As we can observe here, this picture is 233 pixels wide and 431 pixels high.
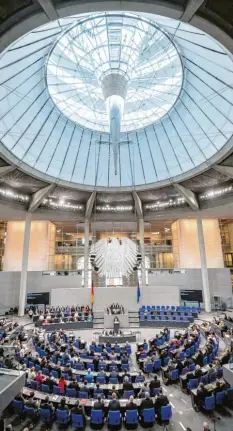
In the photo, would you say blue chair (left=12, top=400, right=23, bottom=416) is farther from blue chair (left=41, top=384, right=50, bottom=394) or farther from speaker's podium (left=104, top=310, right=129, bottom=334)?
speaker's podium (left=104, top=310, right=129, bottom=334)

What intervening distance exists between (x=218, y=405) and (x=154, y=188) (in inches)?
882

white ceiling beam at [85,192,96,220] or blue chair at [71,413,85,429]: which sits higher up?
white ceiling beam at [85,192,96,220]

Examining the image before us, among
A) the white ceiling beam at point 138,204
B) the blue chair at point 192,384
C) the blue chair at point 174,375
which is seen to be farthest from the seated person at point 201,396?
the white ceiling beam at point 138,204

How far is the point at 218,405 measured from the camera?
984 centimetres

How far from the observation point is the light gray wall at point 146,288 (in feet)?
96.2

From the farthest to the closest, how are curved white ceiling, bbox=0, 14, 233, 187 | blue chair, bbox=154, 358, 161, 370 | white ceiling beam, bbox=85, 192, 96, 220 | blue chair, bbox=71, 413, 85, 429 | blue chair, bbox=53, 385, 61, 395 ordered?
white ceiling beam, bbox=85, 192, 96, 220
curved white ceiling, bbox=0, 14, 233, 187
blue chair, bbox=154, 358, 161, 370
blue chair, bbox=53, 385, 61, 395
blue chair, bbox=71, 413, 85, 429

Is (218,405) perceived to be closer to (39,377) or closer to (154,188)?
(39,377)

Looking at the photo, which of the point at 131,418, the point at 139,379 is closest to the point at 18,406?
the point at 131,418

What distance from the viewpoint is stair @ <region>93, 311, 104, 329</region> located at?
24.2 meters

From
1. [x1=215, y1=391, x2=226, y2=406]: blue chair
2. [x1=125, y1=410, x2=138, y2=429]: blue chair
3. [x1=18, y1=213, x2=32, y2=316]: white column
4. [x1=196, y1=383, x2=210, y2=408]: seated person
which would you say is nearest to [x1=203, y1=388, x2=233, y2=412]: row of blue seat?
[x1=215, y1=391, x2=226, y2=406]: blue chair

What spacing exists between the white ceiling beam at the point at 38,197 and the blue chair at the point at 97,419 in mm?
22667

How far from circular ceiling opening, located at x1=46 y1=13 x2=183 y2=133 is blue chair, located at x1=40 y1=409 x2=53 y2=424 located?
64.6ft

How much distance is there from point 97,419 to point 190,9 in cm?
1363

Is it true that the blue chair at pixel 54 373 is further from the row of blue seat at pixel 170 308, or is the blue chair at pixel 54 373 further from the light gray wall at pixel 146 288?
the row of blue seat at pixel 170 308
